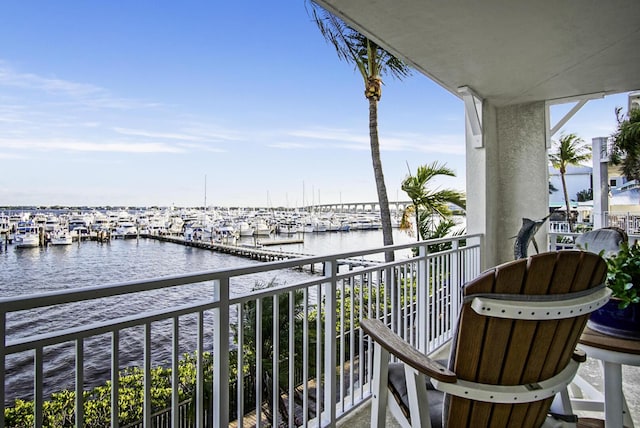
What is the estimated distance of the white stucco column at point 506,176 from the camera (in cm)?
444

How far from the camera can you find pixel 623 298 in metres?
1.46

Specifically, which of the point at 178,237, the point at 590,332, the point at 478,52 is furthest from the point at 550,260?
the point at 178,237

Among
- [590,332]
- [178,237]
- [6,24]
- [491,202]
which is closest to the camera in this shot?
[590,332]

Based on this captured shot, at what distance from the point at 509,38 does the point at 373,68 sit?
6411mm

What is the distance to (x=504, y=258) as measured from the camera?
4.61 m

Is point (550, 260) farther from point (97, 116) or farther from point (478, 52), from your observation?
point (97, 116)

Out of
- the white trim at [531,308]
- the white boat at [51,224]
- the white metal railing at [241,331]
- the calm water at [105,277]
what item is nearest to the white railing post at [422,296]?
the white metal railing at [241,331]

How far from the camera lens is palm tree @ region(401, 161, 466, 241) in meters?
6.68

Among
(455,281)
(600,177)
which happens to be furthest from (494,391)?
(600,177)

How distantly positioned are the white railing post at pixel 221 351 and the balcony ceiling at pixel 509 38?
1.77 metres

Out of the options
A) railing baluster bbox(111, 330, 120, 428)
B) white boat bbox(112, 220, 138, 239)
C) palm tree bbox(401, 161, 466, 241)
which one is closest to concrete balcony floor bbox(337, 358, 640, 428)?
railing baluster bbox(111, 330, 120, 428)

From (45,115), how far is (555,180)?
23.6 meters

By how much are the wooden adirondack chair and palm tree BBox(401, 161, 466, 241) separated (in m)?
5.52

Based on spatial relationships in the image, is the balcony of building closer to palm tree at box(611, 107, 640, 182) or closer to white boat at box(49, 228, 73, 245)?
palm tree at box(611, 107, 640, 182)
